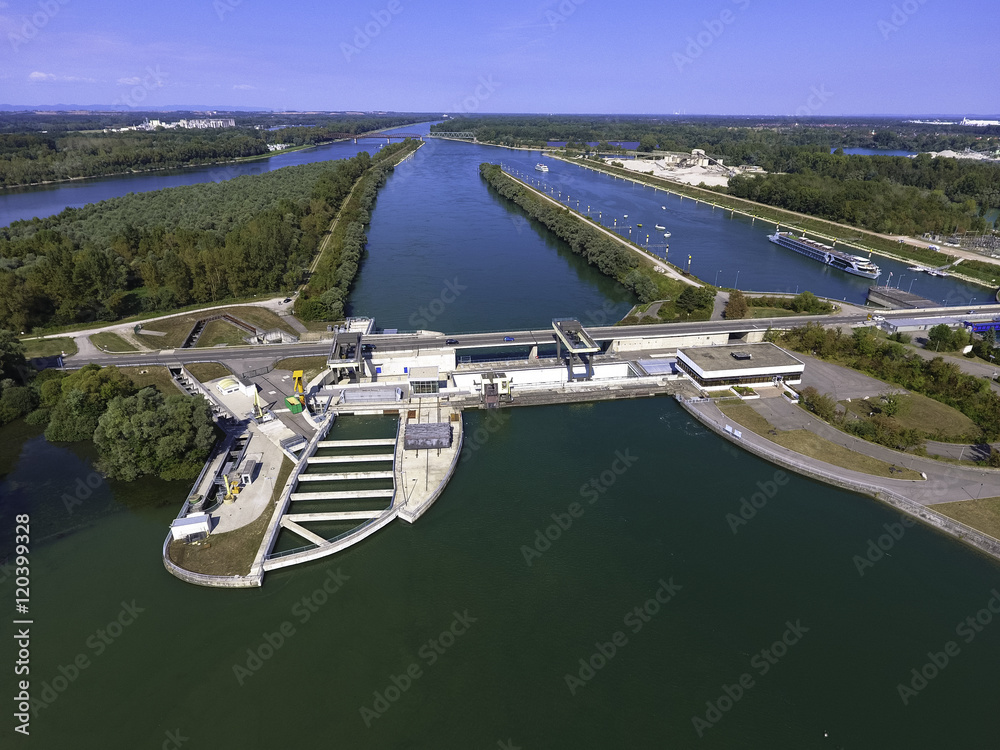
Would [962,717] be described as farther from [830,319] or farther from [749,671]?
[830,319]

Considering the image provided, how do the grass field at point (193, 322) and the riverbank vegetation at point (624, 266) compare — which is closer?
the grass field at point (193, 322)

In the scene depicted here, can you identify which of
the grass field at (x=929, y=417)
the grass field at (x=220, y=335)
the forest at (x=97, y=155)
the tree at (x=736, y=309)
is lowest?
the grass field at (x=929, y=417)

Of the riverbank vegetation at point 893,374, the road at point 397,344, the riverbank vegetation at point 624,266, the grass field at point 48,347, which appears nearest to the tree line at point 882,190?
the riverbank vegetation at point 624,266

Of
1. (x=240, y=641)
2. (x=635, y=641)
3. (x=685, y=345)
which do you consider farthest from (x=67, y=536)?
(x=685, y=345)

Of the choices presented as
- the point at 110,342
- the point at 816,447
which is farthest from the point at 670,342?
the point at 110,342

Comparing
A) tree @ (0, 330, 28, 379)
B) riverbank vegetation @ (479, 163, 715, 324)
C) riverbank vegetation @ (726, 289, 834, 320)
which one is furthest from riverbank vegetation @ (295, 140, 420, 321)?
riverbank vegetation @ (726, 289, 834, 320)

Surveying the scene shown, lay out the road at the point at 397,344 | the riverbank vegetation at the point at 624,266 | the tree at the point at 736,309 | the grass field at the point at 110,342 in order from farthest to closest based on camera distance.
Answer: the riverbank vegetation at the point at 624,266 < the tree at the point at 736,309 < the grass field at the point at 110,342 < the road at the point at 397,344

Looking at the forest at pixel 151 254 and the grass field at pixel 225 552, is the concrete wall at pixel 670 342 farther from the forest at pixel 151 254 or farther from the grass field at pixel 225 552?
the forest at pixel 151 254
